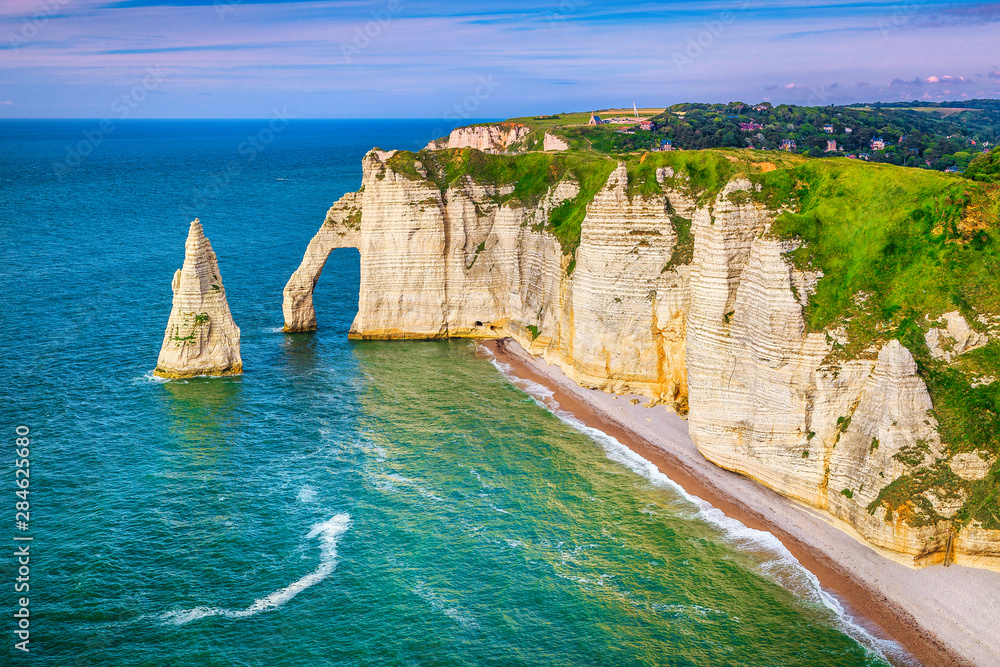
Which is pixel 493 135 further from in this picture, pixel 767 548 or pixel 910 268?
pixel 767 548

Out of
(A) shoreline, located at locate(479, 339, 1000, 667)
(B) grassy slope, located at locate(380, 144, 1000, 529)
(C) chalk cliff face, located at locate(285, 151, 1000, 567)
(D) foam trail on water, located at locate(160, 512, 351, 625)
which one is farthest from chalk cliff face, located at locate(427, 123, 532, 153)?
(D) foam trail on water, located at locate(160, 512, 351, 625)

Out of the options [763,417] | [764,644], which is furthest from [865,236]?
[764,644]

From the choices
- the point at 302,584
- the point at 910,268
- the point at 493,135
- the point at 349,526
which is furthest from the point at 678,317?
A: the point at 493,135

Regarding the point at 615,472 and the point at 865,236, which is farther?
the point at 615,472

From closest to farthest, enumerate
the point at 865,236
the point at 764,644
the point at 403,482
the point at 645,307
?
the point at 764,644 → the point at 865,236 → the point at 403,482 → the point at 645,307

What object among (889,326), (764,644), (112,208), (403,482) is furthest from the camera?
(112,208)

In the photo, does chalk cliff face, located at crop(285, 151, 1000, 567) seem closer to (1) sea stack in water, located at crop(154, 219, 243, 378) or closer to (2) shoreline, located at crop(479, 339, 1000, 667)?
(2) shoreline, located at crop(479, 339, 1000, 667)

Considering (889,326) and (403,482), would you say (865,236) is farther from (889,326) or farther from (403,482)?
(403,482)

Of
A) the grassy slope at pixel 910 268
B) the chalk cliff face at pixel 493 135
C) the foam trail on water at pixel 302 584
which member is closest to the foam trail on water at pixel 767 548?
the grassy slope at pixel 910 268
